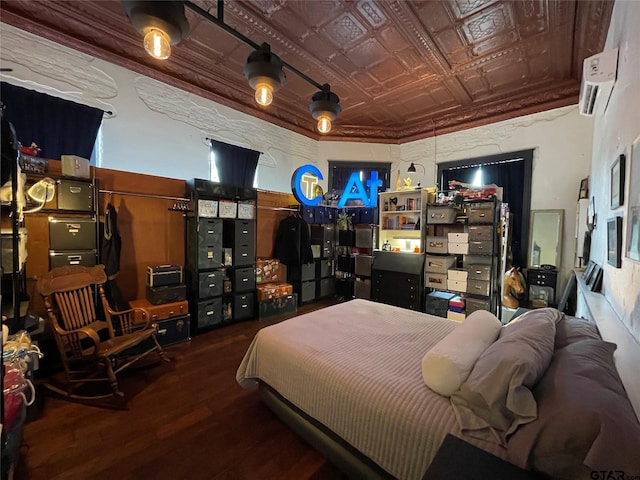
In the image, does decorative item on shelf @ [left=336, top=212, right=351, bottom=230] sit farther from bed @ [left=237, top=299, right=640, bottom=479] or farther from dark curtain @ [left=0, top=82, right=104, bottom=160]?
dark curtain @ [left=0, top=82, right=104, bottom=160]

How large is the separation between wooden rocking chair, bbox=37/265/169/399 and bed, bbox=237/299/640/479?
108cm

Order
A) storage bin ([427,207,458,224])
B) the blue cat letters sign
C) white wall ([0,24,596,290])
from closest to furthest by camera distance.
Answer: white wall ([0,24,596,290])
storage bin ([427,207,458,224])
the blue cat letters sign

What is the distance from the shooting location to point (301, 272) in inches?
184

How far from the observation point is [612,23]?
8.21 ft

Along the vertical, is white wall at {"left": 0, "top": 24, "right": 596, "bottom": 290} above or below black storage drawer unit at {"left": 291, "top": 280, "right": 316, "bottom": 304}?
above

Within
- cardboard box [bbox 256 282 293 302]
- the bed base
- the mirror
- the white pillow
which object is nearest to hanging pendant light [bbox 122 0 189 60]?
the white pillow

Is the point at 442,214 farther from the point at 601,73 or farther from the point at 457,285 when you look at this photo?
the point at 601,73

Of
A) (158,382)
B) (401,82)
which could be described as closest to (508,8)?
(401,82)

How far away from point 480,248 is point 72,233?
14.9ft

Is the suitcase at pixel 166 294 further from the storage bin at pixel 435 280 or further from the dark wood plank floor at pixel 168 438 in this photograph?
the storage bin at pixel 435 280

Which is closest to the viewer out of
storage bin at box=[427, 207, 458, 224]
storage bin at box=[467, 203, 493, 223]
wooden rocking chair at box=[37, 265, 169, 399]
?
wooden rocking chair at box=[37, 265, 169, 399]

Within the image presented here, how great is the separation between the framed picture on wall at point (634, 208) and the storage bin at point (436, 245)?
2.34m

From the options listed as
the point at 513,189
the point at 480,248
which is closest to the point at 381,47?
the point at 480,248

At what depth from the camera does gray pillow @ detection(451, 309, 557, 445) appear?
1.03m
